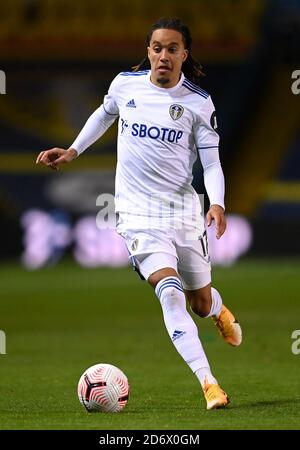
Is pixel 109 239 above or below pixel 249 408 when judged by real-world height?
above

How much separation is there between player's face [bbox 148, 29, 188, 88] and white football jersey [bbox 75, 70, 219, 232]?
14 centimetres

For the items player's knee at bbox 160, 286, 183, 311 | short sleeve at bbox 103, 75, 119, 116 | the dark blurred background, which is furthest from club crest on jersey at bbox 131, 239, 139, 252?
the dark blurred background

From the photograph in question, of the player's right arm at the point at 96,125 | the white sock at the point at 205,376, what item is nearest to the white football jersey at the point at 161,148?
the player's right arm at the point at 96,125

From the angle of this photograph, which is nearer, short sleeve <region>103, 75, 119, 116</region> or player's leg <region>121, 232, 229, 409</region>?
player's leg <region>121, 232, 229, 409</region>

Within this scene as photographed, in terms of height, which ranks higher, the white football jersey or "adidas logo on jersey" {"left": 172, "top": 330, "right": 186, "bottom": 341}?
the white football jersey

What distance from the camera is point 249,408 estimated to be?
659 centimetres

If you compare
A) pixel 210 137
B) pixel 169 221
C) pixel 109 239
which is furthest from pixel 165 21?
pixel 109 239

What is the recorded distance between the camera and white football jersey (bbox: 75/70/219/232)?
6.93 m

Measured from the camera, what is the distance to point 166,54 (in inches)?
268

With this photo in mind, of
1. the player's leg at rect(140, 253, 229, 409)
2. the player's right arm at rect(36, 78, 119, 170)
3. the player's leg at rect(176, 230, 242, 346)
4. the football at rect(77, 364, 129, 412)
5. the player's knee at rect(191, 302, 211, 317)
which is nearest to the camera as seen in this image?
the football at rect(77, 364, 129, 412)

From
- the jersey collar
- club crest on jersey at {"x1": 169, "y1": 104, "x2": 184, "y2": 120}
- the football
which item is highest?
the jersey collar

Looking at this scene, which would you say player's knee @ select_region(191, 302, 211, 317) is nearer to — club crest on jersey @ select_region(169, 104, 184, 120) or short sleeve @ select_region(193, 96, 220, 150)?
short sleeve @ select_region(193, 96, 220, 150)

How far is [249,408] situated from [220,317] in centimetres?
116
